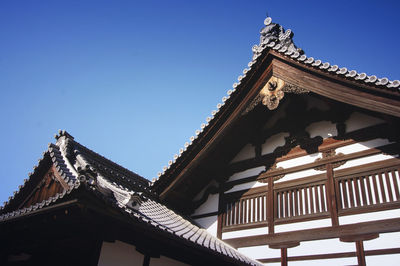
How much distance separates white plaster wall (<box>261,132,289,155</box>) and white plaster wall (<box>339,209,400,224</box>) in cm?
299

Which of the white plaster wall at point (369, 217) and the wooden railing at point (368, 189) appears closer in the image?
the white plaster wall at point (369, 217)

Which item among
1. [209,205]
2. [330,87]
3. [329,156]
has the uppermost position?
[330,87]

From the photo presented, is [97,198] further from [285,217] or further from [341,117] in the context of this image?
[341,117]

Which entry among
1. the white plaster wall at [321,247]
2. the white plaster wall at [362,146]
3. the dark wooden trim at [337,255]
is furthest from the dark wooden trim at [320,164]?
the dark wooden trim at [337,255]

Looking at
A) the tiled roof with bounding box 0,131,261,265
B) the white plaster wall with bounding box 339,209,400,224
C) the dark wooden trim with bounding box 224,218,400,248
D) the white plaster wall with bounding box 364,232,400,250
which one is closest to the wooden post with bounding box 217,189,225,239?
the tiled roof with bounding box 0,131,261,265

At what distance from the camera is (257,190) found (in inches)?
378

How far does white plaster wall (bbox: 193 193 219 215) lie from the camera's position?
10.4 metres

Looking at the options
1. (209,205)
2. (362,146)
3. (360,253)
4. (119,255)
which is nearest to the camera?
(119,255)

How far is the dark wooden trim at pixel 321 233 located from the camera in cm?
703

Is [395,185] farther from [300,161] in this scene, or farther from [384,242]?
[300,161]

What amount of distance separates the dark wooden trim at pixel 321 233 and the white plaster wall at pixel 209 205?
1.29 m

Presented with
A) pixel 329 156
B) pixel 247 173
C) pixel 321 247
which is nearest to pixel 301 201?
pixel 321 247

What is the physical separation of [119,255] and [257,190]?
4.59 meters

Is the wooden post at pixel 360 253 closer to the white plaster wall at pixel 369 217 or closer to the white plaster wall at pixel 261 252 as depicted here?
the white plaster wall at pixel 369 217
